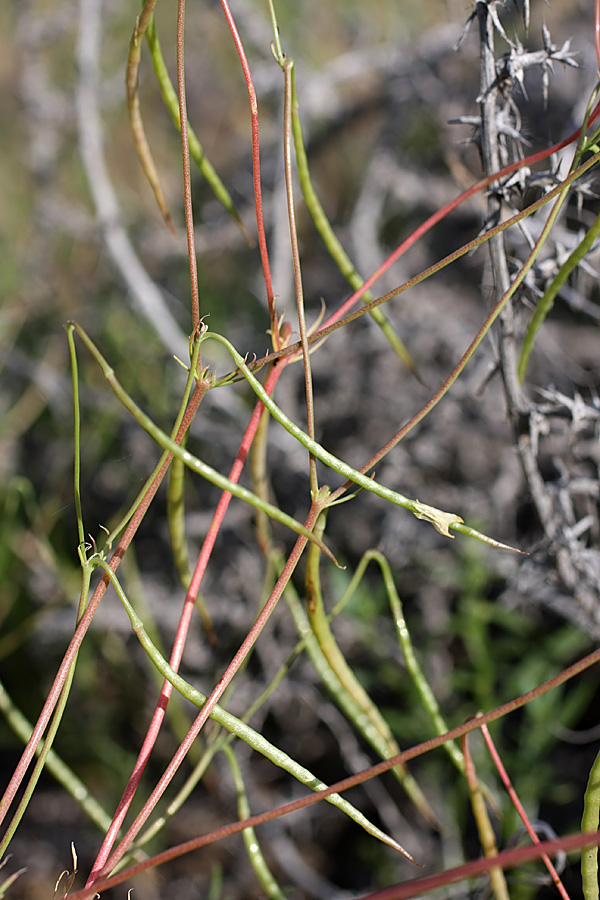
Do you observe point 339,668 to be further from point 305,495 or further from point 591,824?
point 305,495

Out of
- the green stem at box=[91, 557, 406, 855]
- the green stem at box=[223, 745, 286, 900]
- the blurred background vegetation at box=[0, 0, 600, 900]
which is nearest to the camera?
the green stem at box=[91, 557, 406, 855]

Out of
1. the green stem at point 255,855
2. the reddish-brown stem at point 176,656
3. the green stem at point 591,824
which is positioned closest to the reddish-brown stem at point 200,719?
the reddish-brown stem at point 176,656

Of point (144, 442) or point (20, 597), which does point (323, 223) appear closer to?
point (144, 442)

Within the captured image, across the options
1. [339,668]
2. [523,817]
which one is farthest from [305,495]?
[523,817]

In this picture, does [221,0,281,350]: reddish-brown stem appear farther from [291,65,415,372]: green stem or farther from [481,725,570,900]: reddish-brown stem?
[481,725,570,900]: reddish-brown stem

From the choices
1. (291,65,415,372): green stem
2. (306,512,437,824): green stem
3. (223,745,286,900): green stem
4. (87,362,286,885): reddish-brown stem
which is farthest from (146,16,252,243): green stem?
(223,745,286,900): green stem

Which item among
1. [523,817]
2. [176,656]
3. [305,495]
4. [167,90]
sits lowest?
[305,495]

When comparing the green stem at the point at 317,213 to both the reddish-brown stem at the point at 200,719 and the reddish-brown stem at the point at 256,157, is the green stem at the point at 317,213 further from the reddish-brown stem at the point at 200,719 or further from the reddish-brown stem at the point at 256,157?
the reddish-brown stem at the point at 200,719

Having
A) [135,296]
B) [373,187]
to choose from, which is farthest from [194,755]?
[373,187]
